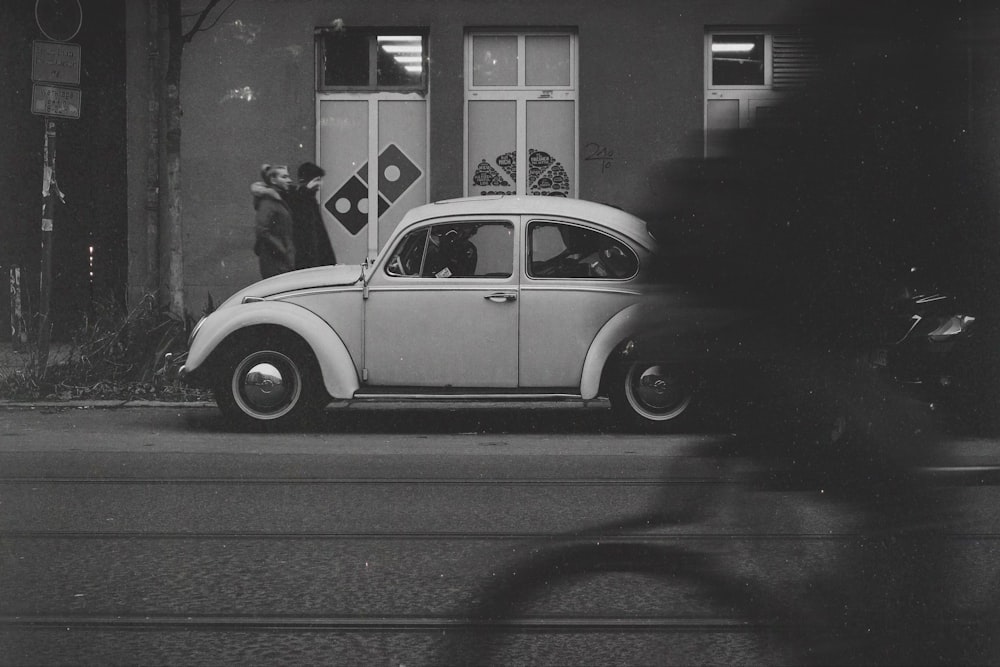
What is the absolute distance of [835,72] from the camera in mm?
2836

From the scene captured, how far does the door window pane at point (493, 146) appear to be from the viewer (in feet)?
52.2

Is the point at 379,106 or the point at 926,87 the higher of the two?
the point at 379,106

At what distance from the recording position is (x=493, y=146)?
15938mm

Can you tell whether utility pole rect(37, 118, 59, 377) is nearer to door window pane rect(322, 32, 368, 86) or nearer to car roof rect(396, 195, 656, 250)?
car roof rect(396, 195, 656, 250)

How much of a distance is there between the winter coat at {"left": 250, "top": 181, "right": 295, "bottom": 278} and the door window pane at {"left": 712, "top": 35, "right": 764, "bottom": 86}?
5.62 meters

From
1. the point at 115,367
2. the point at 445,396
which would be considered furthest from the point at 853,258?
the point at 115,367

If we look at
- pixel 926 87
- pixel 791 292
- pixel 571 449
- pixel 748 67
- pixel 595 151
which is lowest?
pixel 571 449

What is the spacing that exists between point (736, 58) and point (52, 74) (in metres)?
7.89

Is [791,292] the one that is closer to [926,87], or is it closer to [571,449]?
[926,87]

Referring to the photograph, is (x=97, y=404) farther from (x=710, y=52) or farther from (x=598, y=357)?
(x=710, y=52)

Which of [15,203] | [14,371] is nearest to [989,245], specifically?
[14,371]

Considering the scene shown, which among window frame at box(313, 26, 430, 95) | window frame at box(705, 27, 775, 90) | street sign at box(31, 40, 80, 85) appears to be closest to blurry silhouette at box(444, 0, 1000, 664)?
street sign at box(31, 40, 80, 85)

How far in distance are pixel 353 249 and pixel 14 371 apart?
4.95 metres

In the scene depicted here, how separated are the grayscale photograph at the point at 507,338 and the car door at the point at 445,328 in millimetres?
22
